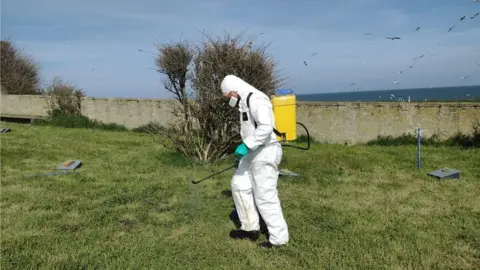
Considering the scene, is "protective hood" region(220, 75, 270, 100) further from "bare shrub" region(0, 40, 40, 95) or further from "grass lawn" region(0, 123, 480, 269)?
"bare shrub" region(0, 40, 40, 95)

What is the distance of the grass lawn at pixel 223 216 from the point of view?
418cm

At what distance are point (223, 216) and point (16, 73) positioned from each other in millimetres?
27337

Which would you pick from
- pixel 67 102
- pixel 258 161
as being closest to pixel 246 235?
pixel 258 161

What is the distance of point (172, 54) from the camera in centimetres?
975

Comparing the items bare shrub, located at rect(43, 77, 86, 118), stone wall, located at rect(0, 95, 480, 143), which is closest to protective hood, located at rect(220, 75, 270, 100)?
stone wall, located at rect(0, 95, 480, 143)

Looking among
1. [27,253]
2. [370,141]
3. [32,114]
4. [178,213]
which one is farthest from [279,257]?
[32,114]

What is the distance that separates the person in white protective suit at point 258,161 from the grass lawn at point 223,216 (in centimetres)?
35

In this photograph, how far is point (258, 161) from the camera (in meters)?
4.36

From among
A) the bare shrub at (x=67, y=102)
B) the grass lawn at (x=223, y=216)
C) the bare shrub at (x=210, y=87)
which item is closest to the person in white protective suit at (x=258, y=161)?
the grass lawn at (x=223, y=216)

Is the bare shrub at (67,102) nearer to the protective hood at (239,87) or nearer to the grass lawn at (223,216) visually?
the grass lawn at (223,216)

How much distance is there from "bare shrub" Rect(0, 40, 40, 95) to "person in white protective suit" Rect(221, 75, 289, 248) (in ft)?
84.5

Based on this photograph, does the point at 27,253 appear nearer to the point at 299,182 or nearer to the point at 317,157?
the point at 299,182

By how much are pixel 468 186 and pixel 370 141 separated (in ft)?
17.9

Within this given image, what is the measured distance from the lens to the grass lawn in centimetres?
418
